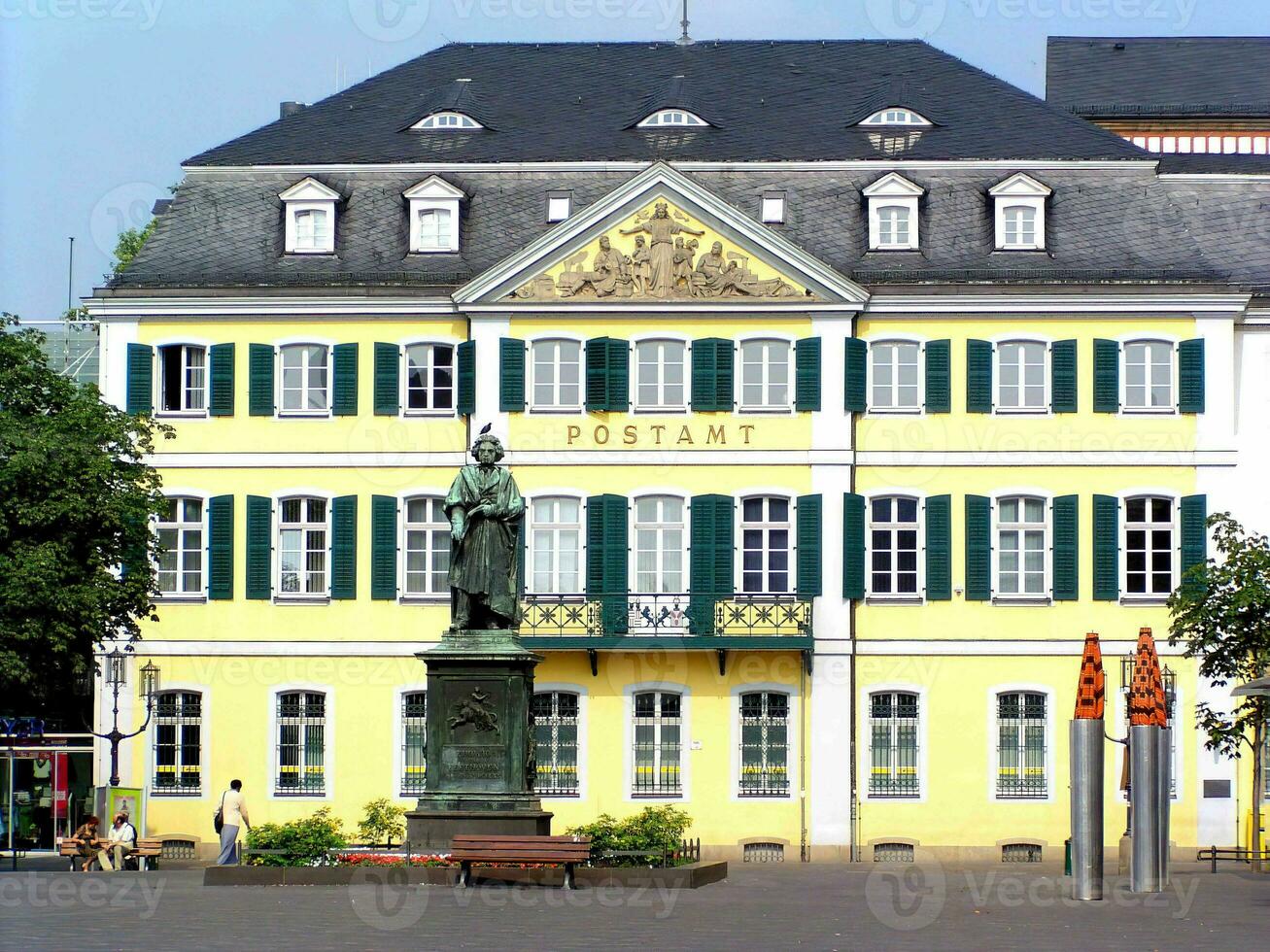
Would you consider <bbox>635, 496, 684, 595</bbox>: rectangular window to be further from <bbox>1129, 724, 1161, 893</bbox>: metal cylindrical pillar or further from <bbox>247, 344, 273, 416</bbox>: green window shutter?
<bbox>1129, 724, 1161, 893</bbox>: metal cylindrical pillar

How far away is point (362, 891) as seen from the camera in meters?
30.5

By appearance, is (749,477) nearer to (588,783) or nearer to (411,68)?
(588,783)

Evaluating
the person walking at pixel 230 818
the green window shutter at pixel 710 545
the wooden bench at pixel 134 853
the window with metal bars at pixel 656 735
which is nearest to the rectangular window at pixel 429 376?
the green window shutter at pixel 710 545

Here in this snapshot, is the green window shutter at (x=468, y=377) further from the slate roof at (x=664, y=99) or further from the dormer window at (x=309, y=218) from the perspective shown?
the slate roof at (x=664, y=99)

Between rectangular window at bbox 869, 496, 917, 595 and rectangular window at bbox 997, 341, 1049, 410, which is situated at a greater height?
rectangular window at bbox 997, 341, 1049, 410

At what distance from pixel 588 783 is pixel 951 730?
638 cm

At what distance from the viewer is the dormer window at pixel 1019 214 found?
4962 cm

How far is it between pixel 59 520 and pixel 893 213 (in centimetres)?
1609

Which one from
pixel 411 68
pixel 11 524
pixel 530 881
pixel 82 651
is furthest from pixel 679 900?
pixel 411 68

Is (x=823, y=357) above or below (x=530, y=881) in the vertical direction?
above

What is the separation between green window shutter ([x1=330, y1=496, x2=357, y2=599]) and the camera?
49.1 m

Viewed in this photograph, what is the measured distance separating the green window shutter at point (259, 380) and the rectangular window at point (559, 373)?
15.6 feet

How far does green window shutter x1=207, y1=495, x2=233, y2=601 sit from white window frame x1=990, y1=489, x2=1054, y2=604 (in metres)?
13.5

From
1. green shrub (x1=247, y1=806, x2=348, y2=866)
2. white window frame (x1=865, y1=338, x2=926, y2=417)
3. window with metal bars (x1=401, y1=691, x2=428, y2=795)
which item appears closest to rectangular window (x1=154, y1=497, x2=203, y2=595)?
window with metal bars (x1=401, y1=691, x2=428, y2=795)
